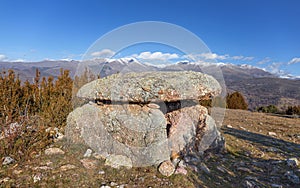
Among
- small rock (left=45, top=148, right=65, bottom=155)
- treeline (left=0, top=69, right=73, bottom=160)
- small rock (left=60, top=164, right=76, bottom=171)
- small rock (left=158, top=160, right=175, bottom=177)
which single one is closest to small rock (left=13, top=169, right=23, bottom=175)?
treeline (left=0, top=69, right=73, bottom=160)

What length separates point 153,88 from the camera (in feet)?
22.7

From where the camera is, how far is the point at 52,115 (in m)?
9.13

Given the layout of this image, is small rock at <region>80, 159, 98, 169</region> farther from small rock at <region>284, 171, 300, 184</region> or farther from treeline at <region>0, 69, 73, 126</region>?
small rock at <region>284, 171, 300, 184</region>

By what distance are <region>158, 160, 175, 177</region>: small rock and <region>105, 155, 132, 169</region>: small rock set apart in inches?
36.7

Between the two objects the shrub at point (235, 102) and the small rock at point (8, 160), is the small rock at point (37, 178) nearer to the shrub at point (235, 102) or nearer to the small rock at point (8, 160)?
the small rock at point (8, 160)

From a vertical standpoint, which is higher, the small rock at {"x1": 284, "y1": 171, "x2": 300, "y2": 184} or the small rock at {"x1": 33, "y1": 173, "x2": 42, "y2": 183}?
the small rock at {"x1": 284, "y1": 171, "x2": 300, "y2": 184}

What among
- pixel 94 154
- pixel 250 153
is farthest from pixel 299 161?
pixel 94 154

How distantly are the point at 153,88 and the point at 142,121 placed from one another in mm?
1127

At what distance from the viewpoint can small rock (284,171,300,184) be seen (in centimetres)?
600

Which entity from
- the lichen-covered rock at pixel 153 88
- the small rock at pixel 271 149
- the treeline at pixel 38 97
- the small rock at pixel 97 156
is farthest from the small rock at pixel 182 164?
the treeline at pixel 38 97

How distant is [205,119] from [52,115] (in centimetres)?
640

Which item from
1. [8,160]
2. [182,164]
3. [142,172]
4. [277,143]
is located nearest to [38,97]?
[8,160]

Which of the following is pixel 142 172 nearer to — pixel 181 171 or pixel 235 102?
pixel 181 171

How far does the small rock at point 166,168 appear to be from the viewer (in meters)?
5.86
